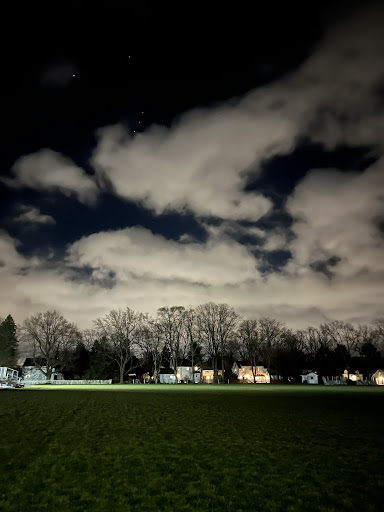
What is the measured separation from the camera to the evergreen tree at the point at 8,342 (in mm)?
89644

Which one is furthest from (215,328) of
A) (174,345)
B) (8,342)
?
(8,342)

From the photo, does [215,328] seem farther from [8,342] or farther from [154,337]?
[8,342]

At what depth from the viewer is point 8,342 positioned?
98812mm

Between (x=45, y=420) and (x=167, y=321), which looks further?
(x=167, y=321)

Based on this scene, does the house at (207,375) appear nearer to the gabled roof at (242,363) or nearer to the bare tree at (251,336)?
the gabled roof at (242,363)

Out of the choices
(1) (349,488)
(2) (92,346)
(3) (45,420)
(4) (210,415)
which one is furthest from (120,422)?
(2) (92,346)

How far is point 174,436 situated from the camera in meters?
12.4

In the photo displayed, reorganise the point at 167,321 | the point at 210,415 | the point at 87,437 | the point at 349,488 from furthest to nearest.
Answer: the point at 167,321
the point at 210,415
the point at 87,437
the point at 349,488

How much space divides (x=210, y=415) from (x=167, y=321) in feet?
229

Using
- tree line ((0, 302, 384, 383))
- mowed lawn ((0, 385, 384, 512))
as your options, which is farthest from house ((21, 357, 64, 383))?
mowed lawn ((0, 385, 384, 512))

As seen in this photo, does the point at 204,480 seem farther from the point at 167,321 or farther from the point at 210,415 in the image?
the point at 167,321

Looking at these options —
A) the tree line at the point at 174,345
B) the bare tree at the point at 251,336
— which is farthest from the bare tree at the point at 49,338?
the bare tree at the point at 251,336

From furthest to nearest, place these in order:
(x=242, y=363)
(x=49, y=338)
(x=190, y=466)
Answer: (x=242, y=363), (x=49, y=338), (x=190, y=466)

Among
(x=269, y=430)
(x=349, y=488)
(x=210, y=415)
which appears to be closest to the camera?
(x=349, y=488)
